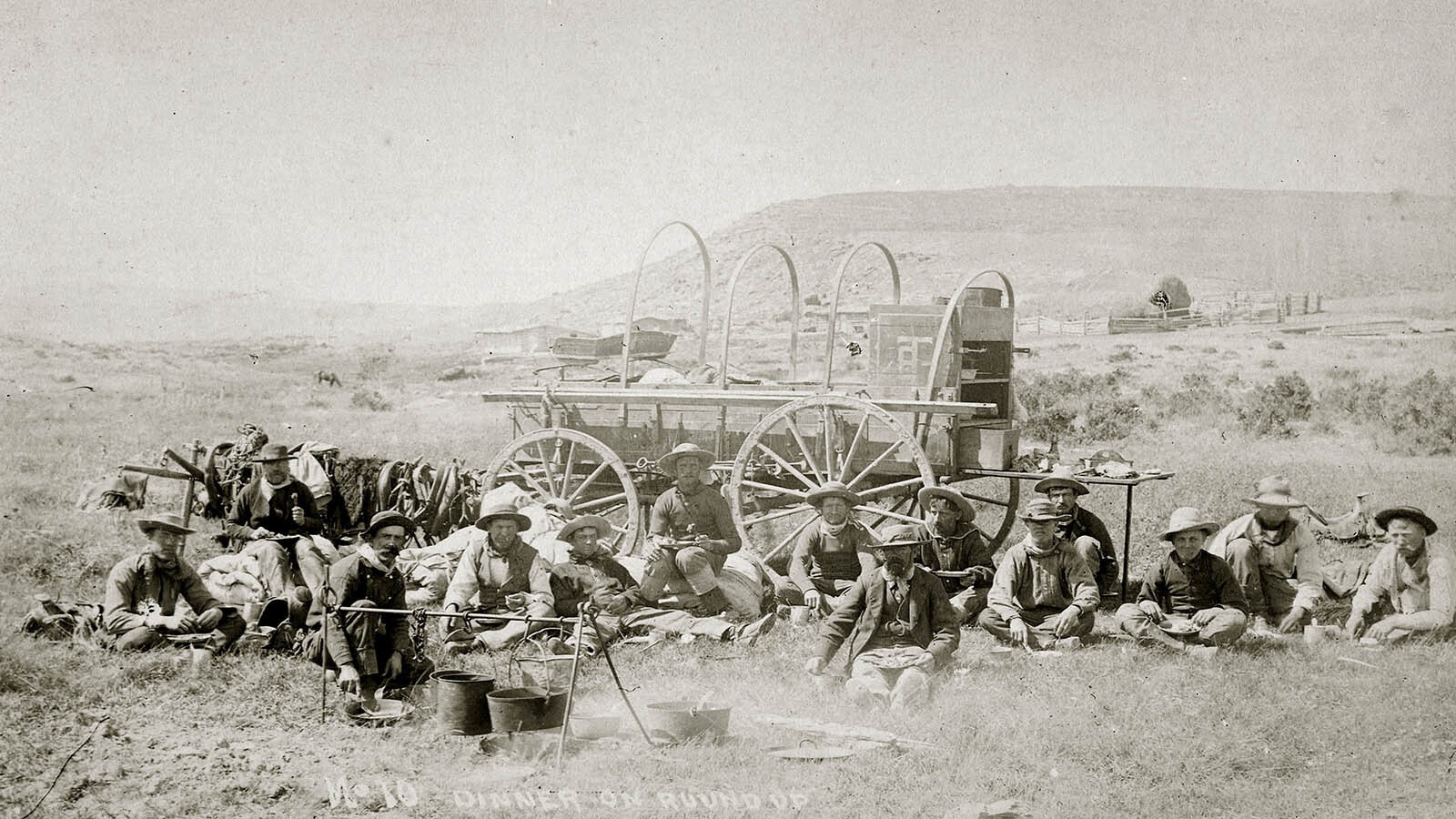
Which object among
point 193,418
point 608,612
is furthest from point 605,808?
point 193,418

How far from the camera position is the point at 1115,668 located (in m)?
6.20

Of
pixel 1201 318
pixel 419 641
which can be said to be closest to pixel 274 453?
pixel 419 641

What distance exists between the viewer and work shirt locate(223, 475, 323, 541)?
8.23 metres

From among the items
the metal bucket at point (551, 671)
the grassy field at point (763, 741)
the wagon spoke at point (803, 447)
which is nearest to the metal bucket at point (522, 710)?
the grassy field at point (763, 741)

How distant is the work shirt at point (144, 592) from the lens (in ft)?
21.4

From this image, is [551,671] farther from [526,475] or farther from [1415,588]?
[1415,588]

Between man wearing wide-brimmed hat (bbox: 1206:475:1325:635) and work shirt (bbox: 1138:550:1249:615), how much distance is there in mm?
260

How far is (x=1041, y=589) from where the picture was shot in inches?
271

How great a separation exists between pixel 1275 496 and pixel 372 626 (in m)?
5.89

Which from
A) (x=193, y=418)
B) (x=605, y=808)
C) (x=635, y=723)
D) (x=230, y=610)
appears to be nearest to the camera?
(x=605, y=808)

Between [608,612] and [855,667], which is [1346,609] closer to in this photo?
[855,667]

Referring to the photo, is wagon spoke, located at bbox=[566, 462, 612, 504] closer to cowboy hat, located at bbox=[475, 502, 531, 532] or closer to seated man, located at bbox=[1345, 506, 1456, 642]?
cowboy hat, located at bbox=[475, 502, 531, 532]

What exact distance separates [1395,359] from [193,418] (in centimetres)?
2214

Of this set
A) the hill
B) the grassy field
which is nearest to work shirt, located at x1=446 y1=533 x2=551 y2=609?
the grassy field
